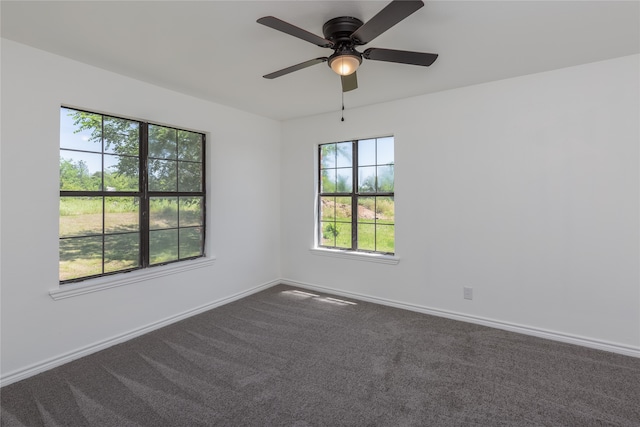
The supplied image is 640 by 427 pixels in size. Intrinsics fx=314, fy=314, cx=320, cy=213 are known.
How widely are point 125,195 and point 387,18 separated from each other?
2.73 meters

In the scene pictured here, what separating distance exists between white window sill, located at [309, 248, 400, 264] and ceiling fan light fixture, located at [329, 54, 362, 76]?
230 cm

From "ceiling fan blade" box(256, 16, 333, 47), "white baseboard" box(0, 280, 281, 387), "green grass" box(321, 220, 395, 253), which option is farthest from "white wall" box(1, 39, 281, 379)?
"ceiling fan blade" box(256, 16, 333, 47)

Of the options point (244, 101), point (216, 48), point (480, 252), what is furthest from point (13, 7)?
point (480, 252)

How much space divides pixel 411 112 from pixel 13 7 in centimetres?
336

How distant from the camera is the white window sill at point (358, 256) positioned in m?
3.79

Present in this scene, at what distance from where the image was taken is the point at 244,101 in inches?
146

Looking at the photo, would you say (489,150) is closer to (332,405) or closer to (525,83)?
(525,83)

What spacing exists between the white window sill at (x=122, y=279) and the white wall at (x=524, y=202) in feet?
6.64

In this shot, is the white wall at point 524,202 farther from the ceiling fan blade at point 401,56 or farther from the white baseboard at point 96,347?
the white baseboard at point 96,347

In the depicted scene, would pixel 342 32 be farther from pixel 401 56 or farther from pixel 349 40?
pixel 401 56

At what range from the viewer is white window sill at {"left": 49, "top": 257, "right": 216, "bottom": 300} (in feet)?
8.35

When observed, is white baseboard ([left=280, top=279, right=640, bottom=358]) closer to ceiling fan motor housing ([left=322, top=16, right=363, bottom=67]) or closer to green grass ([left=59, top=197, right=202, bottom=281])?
green grass ([left=59, top=197, right=202, bottom=281])

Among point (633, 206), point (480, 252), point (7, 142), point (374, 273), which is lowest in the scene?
point (374, 273)

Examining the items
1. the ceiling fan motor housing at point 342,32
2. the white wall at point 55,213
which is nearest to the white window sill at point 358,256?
the white wall at point 55,213
